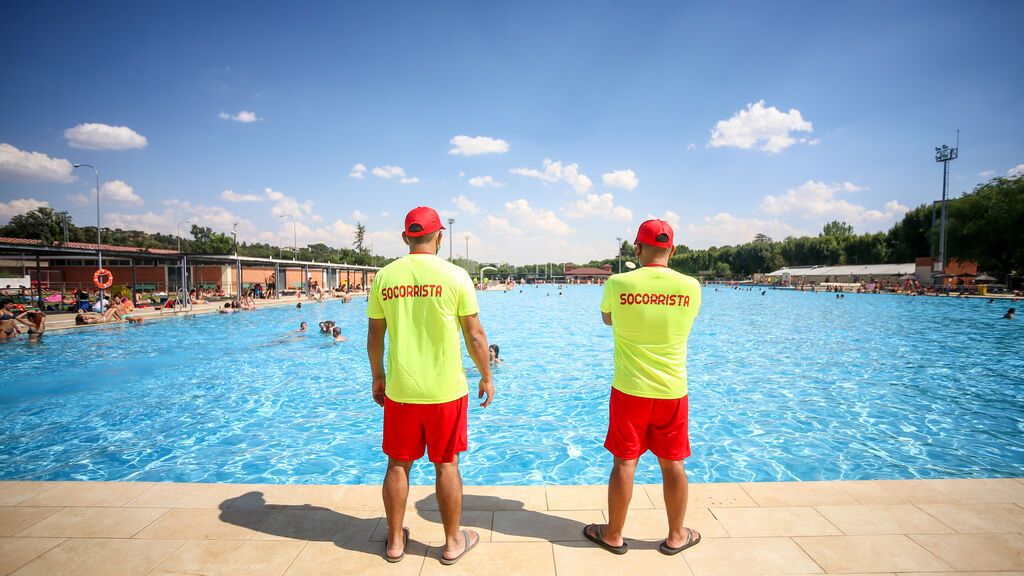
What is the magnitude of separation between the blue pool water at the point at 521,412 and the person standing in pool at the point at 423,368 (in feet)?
10.4

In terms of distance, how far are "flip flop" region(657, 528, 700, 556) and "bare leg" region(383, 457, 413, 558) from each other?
Result: 5.18ft

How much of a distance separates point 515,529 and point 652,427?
1151 mm

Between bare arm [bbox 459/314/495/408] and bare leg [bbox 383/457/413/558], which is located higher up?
bare arm [bbox 459/314/495/408]

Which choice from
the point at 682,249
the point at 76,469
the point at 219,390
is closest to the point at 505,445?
the point at 76,469

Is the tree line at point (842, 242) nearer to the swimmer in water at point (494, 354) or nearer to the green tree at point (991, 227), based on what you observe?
the green tree at point (991, 227)

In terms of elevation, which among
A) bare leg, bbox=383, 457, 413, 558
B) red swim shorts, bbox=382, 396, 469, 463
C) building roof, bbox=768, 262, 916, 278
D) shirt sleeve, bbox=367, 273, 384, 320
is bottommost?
bare leg, bbox=383, 457, 413, 558

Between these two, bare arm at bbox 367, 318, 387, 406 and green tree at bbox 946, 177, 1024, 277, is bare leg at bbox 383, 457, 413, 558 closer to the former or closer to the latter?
bare arm at bbox 367, 318, 387, 406

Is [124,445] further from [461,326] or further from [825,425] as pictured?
[825,425]

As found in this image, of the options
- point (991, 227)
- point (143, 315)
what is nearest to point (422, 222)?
point (143, 315)

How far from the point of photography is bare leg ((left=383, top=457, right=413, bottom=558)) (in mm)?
2555

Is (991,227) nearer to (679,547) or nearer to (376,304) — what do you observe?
(679,547)

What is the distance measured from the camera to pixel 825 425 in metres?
7.33

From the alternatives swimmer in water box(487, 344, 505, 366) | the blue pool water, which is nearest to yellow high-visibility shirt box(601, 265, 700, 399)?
the blue pool water

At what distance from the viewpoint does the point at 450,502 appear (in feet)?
8.41
